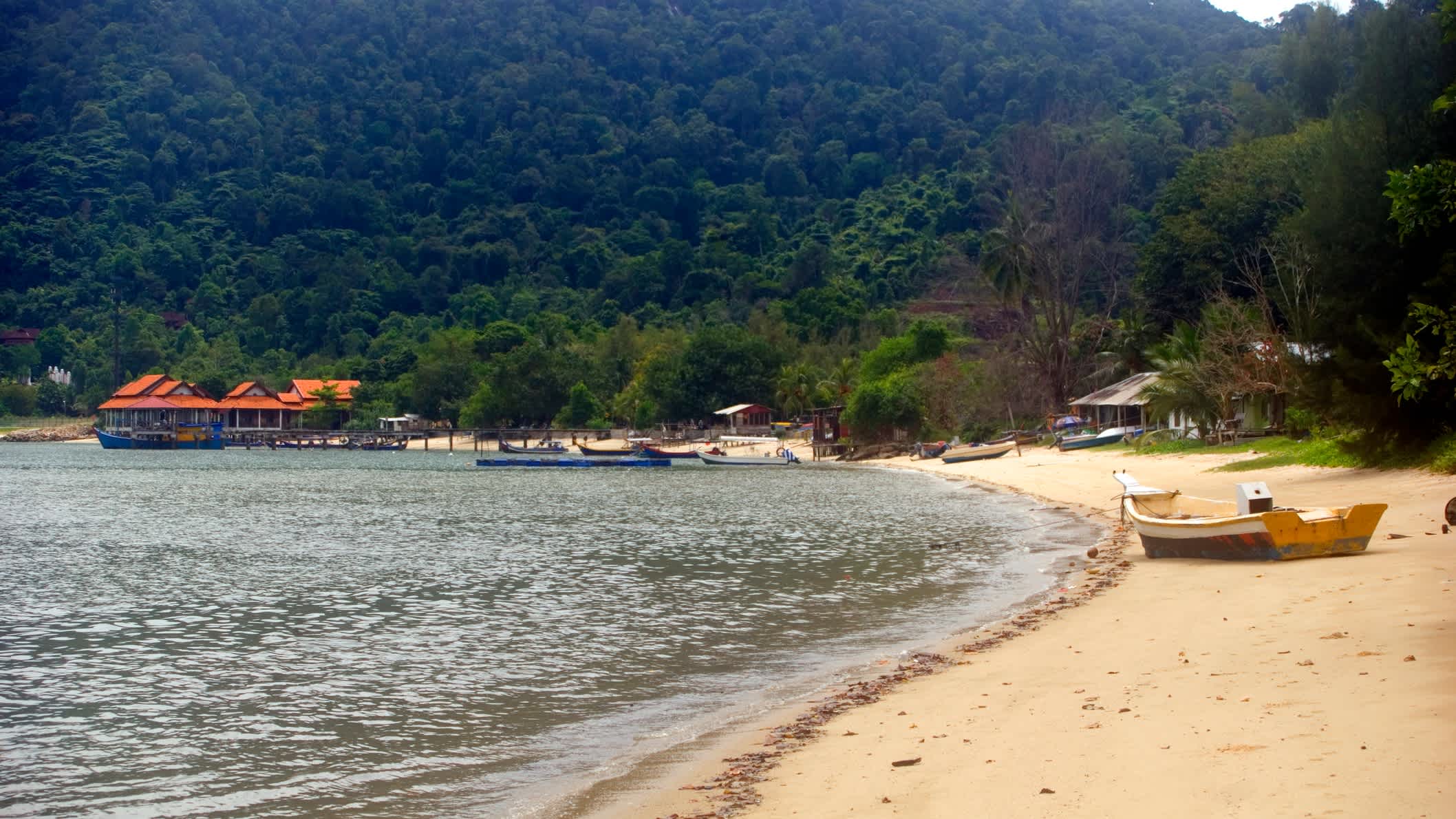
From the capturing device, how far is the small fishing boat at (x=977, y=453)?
55.3 m

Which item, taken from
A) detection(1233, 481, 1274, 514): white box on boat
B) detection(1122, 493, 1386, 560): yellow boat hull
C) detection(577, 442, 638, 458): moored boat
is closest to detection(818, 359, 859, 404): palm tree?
detection(577, 442, 638, 458): moored boat

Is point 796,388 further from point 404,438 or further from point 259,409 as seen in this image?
point 259,409

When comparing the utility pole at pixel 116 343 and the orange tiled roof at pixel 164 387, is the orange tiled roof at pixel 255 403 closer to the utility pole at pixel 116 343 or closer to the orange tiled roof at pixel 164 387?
the orange tiled roof at pixel 164 387

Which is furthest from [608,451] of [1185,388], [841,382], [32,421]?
[32,421]

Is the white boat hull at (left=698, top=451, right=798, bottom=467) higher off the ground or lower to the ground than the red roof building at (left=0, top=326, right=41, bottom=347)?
lower

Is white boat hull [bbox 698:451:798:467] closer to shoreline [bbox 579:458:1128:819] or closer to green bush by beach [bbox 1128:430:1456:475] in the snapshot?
green bush by beach [bbox 1128:430:1456:475]

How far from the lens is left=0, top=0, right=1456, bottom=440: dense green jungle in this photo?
993 inches

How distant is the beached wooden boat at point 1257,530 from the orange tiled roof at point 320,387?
108889mm

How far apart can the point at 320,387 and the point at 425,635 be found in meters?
113

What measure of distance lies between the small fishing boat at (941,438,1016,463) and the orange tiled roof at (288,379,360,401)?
77.4 m

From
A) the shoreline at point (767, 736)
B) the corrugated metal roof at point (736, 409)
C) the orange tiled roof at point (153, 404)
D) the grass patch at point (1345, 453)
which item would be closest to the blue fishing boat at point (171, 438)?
the orange tiled roof at point (153, 404)

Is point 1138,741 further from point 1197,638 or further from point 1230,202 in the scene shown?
point 1230,202

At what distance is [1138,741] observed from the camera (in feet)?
26.4

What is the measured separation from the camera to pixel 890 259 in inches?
5079
